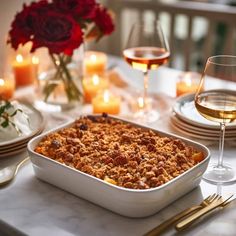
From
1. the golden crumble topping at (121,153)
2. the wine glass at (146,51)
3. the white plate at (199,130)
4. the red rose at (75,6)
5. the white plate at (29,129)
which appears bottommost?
the white plate at (199,130)

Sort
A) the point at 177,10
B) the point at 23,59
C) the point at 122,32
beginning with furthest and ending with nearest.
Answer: the point at 122,32
the point at 177,10
the point at 23,59

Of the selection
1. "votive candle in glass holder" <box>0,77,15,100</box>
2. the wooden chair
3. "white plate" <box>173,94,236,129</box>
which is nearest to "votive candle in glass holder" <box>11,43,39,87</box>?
"votive candle in glass holder" <box>0,77,15,100</box>

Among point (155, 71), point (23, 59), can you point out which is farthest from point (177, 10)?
point (23, 59)

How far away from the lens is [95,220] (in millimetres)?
984

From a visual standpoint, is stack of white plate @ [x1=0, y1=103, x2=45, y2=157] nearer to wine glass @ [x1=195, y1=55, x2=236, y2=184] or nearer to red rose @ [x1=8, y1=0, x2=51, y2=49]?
red rose @ [x1=8, y1=0, x2=51, y2=49]

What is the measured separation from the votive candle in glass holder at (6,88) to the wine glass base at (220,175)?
81 cm

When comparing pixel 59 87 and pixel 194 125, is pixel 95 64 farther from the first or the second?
pixel 194 125

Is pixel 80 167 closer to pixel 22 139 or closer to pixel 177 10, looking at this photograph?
pixel 22 139

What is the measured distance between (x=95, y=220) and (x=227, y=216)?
0.92 ft

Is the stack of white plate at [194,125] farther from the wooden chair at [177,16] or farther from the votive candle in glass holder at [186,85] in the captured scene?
the wooden chair at [177,16]

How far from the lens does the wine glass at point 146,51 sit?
1531 mm

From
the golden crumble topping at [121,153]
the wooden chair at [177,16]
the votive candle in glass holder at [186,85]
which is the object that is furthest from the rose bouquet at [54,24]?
the wooden chair at [177,16]

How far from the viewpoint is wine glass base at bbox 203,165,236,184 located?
113 centimetres

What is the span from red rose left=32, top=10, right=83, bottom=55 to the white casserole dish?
0.42 metres
